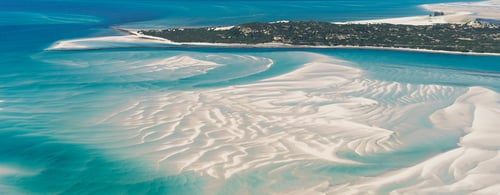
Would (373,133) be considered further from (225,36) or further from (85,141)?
(225,36)

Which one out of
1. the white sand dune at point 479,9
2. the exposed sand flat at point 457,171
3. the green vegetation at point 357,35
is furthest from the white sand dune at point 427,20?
the exposed sand flat at point 457,171

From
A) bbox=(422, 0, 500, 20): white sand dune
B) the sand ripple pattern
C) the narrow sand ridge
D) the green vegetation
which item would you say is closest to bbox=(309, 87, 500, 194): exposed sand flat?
the narrow sand ridge

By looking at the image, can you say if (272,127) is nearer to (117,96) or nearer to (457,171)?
(457,171)

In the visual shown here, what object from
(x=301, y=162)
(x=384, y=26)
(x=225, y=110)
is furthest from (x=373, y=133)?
(x=384, y=26)

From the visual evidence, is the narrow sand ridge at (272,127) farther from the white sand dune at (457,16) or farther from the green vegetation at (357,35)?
the white sand dune at (457,16)

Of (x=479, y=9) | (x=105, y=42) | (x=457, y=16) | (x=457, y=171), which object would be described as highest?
(x=479, y=9)

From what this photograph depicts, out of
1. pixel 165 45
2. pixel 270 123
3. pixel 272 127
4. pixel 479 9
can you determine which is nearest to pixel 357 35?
pixel 165 45
